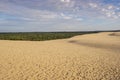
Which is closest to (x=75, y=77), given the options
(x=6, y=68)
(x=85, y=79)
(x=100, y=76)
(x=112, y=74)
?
(x=85, y=79)

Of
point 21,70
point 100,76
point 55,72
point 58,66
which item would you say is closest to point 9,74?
point 21,70

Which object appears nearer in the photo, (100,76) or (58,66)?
(100,76)

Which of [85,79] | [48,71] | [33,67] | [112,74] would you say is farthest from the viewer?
[33,67]

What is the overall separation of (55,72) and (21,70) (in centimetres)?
244

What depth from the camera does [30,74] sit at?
10430 millimetres

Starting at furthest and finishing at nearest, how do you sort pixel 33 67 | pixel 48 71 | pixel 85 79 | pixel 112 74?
pixel 33 67
pixel 48 71
pixel 112 74
pixel 85 79

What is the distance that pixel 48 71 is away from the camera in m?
11.1

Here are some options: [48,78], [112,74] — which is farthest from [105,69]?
[48,78]

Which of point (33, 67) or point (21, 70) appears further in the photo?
point (33, 67)

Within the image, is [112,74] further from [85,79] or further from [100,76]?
[85,79]

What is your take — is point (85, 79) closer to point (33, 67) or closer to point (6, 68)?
point (33, 67)

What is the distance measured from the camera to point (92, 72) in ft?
35.3

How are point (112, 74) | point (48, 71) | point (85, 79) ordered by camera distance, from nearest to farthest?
point (85, 79) → point (112, 74) → point (48, 71)

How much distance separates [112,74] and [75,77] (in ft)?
7.89
